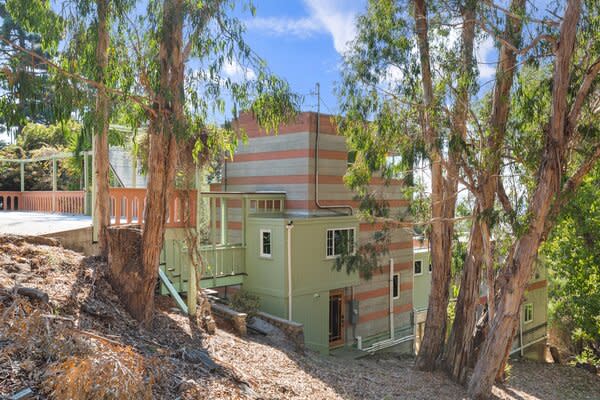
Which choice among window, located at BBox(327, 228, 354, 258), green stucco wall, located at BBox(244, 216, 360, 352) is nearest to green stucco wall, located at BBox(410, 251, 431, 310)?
window, located at BBox(327, 228, 354, 258)

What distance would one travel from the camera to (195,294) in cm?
1061

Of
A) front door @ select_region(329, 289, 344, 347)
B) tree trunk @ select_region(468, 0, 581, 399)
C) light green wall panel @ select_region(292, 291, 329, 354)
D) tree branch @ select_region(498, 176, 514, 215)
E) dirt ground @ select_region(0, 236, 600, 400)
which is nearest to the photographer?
dirt ground @ select_region(0, 236, 600, 400)

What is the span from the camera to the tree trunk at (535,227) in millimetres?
10297

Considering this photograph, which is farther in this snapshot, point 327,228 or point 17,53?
point 327,228

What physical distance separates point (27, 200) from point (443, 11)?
51.9 ft

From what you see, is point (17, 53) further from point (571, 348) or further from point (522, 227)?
point (571, 348)

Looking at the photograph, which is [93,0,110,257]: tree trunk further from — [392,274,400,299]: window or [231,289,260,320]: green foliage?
[392,274,400,299]: window

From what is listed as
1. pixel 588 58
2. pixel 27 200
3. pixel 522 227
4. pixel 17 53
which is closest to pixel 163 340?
pixel 17 53

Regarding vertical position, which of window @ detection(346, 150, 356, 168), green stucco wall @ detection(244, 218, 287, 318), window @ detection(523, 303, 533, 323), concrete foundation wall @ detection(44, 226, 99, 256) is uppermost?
window @ detection(346, 150, 356, 168)

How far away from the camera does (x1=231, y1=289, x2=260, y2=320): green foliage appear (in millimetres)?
13016

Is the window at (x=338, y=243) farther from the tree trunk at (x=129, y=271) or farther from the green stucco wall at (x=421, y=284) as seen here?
the tree trunk at (x=129, y=271)

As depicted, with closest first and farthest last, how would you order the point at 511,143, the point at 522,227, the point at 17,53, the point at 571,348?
the point at 17,53 < the point at 522,227 < the point at 511,143 < the point at 571,348

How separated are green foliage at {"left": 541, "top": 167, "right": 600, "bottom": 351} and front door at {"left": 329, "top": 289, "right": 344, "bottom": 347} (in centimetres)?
793

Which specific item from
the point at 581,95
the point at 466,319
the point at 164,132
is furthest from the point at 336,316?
the point at 164,132
